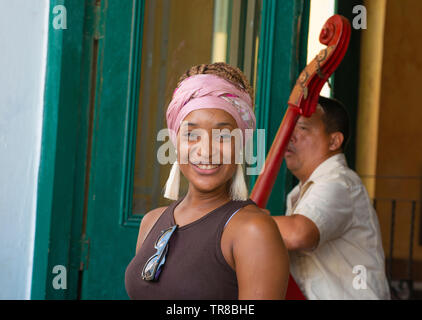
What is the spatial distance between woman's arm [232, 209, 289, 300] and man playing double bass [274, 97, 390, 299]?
0.86 metres

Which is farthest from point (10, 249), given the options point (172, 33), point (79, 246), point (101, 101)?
point (172, 33)

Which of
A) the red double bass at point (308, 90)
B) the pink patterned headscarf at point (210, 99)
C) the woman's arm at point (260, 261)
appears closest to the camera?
the woman's arm at point (260, 261)

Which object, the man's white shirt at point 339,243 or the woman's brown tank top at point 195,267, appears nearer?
the woman's brown tank top at point 195,267

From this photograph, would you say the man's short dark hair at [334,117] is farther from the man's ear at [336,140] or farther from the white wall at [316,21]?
the white wall at [316,21]

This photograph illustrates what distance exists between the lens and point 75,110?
2463mm

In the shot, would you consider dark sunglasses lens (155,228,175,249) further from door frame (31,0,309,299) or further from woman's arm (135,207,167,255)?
door frame (31,0,309,299)

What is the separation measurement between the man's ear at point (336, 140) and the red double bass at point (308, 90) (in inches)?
16.5

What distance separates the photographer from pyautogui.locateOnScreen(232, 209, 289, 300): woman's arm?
1130 mm

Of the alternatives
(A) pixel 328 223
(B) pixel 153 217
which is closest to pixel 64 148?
(B) pixel 153 217

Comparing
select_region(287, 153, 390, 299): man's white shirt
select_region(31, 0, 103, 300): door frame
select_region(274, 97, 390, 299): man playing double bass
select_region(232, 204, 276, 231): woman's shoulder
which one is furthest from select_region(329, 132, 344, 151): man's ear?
select_region(232, 204, 276, 231): woman's shoulder

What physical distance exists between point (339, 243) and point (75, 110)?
1.29 m

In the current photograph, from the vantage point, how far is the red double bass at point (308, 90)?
1931 millimetres

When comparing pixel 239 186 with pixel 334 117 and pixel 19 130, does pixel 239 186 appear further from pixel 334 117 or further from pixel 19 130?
pixel 19 130

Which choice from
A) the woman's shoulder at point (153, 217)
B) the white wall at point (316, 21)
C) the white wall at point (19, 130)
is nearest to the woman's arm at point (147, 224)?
the woman's shoulder at point (153, 217)
